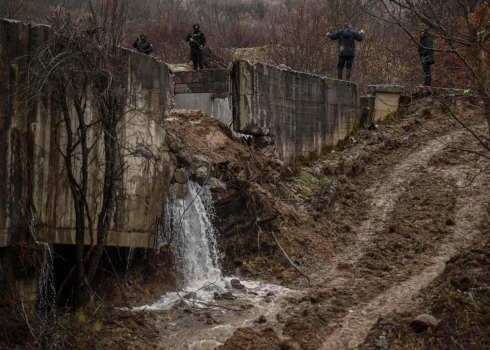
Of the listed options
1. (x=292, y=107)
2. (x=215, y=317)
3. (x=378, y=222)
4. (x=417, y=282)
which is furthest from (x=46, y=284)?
(x=292, y=107)

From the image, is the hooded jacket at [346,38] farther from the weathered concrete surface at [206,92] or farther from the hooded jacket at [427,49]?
the weathered concrete surface at [206,92]

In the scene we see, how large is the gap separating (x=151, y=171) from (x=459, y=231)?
5.52m

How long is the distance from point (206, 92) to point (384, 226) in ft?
13.7

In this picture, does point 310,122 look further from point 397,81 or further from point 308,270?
point 397,81

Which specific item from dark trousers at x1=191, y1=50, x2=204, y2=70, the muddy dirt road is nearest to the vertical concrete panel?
the muddy dirt road

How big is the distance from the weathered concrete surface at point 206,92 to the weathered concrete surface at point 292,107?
37 centimetres

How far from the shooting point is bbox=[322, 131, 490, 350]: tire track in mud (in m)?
9.77

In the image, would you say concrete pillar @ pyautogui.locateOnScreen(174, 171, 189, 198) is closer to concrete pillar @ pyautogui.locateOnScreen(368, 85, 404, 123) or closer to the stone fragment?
the stone fragment

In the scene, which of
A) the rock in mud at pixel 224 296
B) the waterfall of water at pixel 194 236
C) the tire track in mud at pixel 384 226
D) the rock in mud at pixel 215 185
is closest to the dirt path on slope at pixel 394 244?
the tire track in mud at pixel 384 226

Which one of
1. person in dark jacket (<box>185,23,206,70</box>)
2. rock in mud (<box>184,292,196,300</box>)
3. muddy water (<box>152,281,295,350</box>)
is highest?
person in dark jacket (<box>185,23,206,70</box>)

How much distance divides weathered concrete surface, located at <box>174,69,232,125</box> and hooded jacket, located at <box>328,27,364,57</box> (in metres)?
4.54

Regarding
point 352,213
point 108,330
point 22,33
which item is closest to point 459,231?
point 352,213

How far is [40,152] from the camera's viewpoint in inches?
369

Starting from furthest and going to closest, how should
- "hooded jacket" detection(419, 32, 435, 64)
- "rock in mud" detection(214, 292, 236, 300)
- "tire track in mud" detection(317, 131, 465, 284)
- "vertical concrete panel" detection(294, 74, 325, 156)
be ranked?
"vertical concrete panel" detection(294, 74, 325, 156) → "tire track in mud" detection(317, 131, 465, 284) → "rock in mud" detection(214, 292, 236, 300) → "hooded jacket" detection(419, 32, 435, 64)
